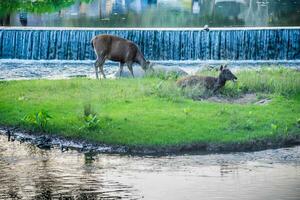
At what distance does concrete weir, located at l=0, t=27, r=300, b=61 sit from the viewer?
37.0m

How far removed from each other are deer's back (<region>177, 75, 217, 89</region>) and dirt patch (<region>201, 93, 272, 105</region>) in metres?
0.43

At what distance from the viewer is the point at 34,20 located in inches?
1913

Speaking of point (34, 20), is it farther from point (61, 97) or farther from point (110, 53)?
point (61, 97)

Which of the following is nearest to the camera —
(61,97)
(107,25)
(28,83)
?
(61,97)

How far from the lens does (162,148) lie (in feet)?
66.5

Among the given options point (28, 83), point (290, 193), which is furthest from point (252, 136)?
point (28, 83)

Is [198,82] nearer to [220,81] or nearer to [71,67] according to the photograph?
[220,81]

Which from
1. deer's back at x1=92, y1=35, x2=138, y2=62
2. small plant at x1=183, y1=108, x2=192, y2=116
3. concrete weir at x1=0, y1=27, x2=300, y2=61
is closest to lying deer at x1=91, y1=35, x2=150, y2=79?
deer's back at x1=92, y1=35, x2=138, y2=62

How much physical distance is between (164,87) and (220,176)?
25.4ft

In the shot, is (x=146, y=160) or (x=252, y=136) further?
(x=252, y=136)

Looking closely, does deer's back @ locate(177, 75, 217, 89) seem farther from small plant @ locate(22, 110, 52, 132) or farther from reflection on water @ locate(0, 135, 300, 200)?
reflection on water @ locate(0, 135, 300, 200)

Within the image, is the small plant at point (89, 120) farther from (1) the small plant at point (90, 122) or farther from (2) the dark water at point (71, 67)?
(2) the dark water at point (71, 67)

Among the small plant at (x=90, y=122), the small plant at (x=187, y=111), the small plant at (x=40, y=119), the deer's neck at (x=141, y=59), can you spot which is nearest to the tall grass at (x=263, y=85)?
the small plant at (x=187, y=111)

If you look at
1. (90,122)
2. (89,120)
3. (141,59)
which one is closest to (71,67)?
(141,59)
